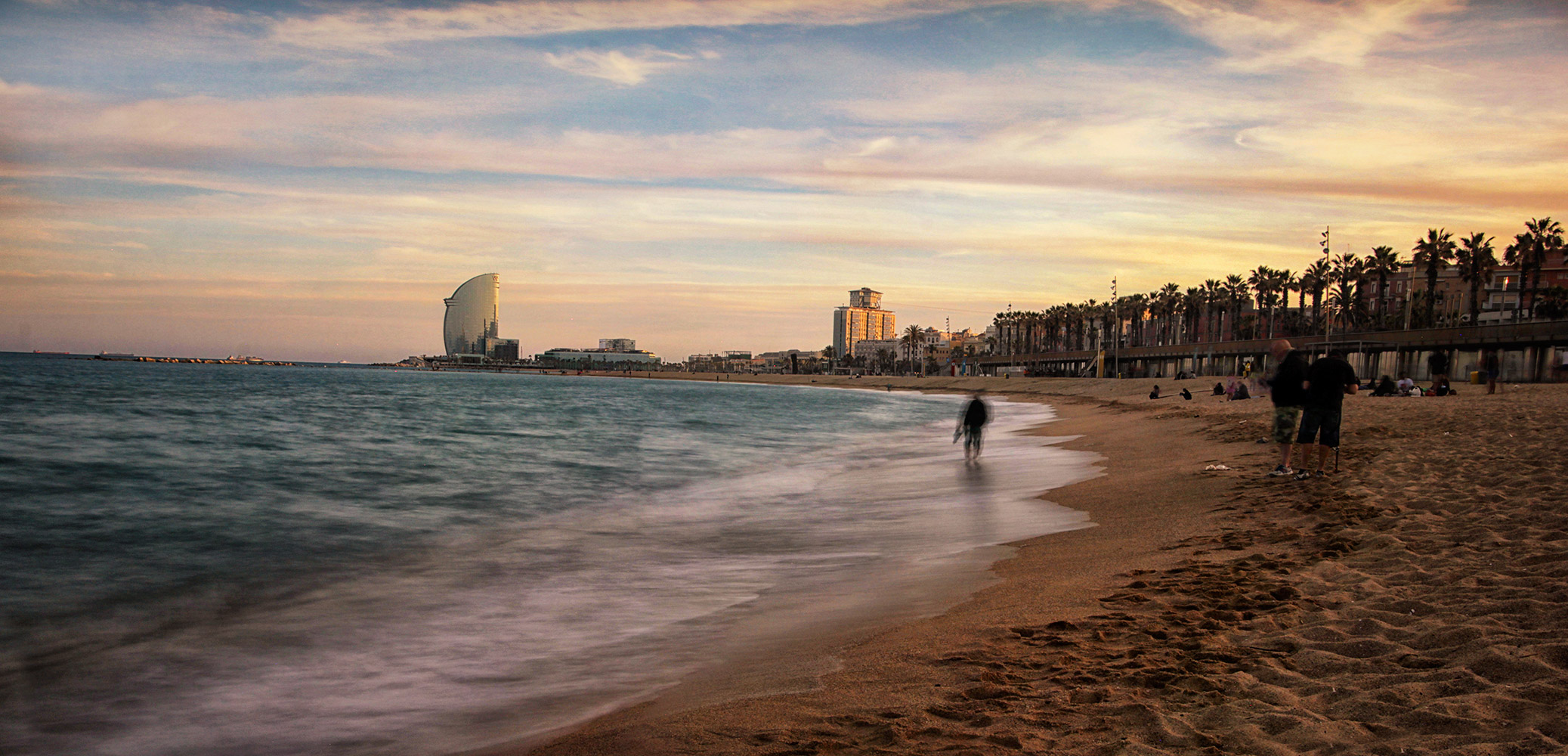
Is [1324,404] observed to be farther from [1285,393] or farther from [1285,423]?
[1285,423]

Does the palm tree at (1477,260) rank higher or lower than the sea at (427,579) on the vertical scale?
higher

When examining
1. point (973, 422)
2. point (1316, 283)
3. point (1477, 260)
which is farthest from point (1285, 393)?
point (1316, 283)

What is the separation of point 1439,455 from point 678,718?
1111 cm

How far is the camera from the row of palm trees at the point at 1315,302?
65.3 meters

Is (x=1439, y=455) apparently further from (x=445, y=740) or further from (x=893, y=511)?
(x=445, y=740)

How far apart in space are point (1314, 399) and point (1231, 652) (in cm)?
708

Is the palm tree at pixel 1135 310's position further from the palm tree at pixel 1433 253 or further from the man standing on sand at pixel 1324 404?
the man standing on sand at pixel 1324 404

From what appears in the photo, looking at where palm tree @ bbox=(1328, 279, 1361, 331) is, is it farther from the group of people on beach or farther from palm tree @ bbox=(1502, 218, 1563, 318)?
the group of people on beach

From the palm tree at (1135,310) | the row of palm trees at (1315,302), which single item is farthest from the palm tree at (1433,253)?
the palm tree at (1135,310)

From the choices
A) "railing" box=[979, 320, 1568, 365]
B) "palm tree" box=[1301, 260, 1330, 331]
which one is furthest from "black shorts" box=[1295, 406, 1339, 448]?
"palm tree" box=[1301, 260, 1330, 331]

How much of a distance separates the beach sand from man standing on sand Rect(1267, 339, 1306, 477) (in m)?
2.07

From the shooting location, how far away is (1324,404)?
9.89m

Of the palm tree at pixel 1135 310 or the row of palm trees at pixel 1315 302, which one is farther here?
the palm tree at pixel 1135 310

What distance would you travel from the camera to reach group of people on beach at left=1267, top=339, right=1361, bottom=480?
986cm
